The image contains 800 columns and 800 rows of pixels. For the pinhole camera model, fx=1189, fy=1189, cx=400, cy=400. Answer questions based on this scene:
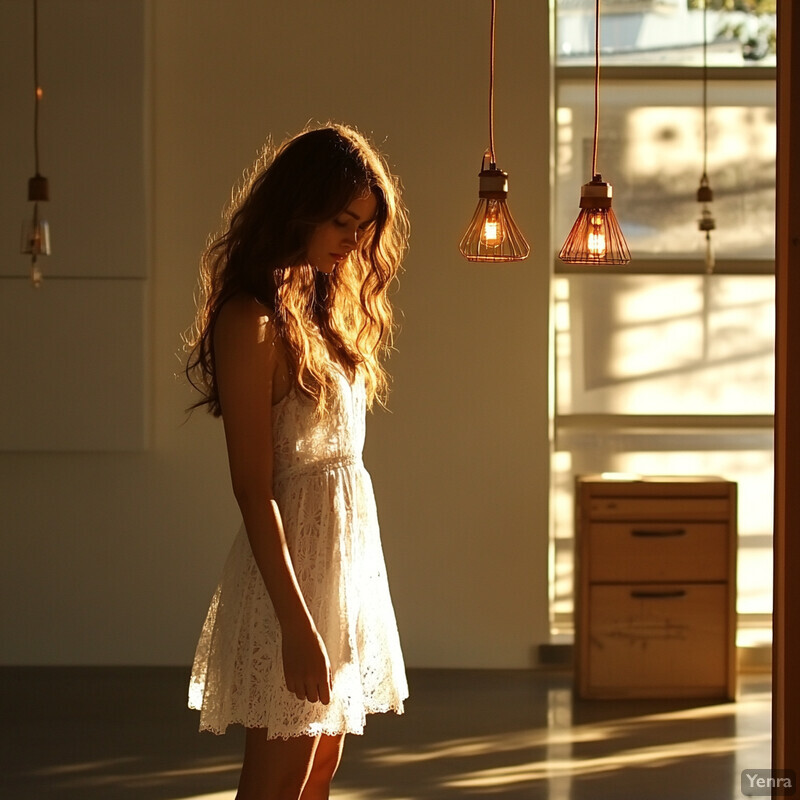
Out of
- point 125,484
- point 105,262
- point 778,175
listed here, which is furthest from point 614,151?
point 778,175

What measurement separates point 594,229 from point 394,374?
2566mm

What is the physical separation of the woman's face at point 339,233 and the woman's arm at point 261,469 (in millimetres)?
158

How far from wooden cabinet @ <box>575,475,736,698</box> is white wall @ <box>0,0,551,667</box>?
0.46 meters

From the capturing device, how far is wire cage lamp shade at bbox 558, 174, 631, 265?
279 cm

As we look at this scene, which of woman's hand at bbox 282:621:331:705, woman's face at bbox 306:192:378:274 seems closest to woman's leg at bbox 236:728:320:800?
woman's hand at bbox 282:621:331:705

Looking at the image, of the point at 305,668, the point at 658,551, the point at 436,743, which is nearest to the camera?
the point at 305,668

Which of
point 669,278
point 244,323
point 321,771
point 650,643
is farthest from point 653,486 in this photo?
point 244,323

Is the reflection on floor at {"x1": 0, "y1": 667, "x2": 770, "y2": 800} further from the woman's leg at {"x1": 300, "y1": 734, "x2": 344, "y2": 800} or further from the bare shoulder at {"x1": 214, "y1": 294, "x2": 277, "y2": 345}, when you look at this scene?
the bare shoulder at {"x1": 214, "y1": 294, "x2": 277, "y2": 345}

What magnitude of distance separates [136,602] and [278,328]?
341 centimetres

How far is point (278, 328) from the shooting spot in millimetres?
2215

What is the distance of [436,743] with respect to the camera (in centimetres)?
440

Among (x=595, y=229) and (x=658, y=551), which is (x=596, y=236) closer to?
(x=595, y=229)

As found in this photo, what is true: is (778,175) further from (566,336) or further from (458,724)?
(566,336)

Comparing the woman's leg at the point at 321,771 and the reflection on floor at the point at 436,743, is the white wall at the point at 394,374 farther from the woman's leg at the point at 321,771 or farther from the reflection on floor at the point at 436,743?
the woman's leg at the point at 321,771
